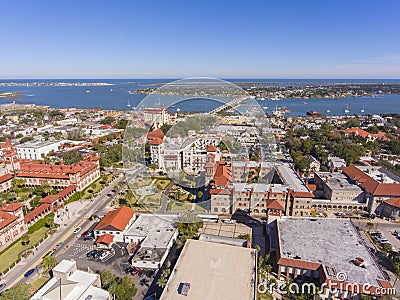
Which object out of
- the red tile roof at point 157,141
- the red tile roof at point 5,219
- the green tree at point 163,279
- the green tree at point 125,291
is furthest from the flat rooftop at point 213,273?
the red tile roof at point 157,141

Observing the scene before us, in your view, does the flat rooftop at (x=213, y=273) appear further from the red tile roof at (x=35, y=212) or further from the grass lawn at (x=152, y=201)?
the red tile roof at (x=35, y=212)

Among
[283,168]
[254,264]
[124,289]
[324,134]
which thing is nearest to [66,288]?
[124,289]

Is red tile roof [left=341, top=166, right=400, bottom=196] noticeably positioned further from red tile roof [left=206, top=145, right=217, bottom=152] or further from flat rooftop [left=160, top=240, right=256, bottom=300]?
flat rooftop [left=160, top=240, right=256, bottom=300]

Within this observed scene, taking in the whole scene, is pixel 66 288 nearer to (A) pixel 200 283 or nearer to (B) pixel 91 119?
(A) pixel 200 283

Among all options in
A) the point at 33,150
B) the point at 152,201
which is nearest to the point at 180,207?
the point at 152,201

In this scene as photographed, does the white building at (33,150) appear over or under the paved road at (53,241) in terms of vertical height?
over
